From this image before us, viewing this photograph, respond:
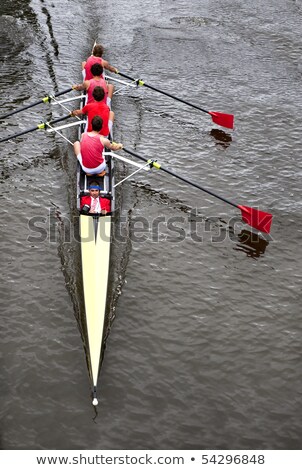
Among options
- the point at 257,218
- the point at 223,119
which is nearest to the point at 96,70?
the point at 223,119

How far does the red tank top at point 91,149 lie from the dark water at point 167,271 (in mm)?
1465

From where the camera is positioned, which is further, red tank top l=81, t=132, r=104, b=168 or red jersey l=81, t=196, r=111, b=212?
red tank top l=81, t=132, r=104, b=168

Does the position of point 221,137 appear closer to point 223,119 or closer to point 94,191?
point 223,119

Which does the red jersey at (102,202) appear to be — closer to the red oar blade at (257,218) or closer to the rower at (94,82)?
the red oar blade at (257,218)

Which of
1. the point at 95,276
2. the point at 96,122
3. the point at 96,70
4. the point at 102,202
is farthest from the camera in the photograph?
the point at 96,70

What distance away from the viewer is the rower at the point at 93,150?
14433 millimetres

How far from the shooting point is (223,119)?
1933cm

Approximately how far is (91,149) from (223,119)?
21.7 ft

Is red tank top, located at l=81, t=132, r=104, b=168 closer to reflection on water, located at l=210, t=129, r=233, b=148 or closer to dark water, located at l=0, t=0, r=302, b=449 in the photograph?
dark water, located at l=0, t=0, r=302, b=449

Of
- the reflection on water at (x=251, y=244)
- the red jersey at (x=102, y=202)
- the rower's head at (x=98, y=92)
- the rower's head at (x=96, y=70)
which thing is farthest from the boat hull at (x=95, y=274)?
the rower's head at (x=96, y=70)

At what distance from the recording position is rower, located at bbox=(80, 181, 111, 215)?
14.0 m

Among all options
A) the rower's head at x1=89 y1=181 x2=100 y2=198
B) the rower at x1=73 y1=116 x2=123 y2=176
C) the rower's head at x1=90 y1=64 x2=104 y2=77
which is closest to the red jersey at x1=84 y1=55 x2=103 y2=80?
the rower's head at x1=90 y1=64 x2=104 y2=77
